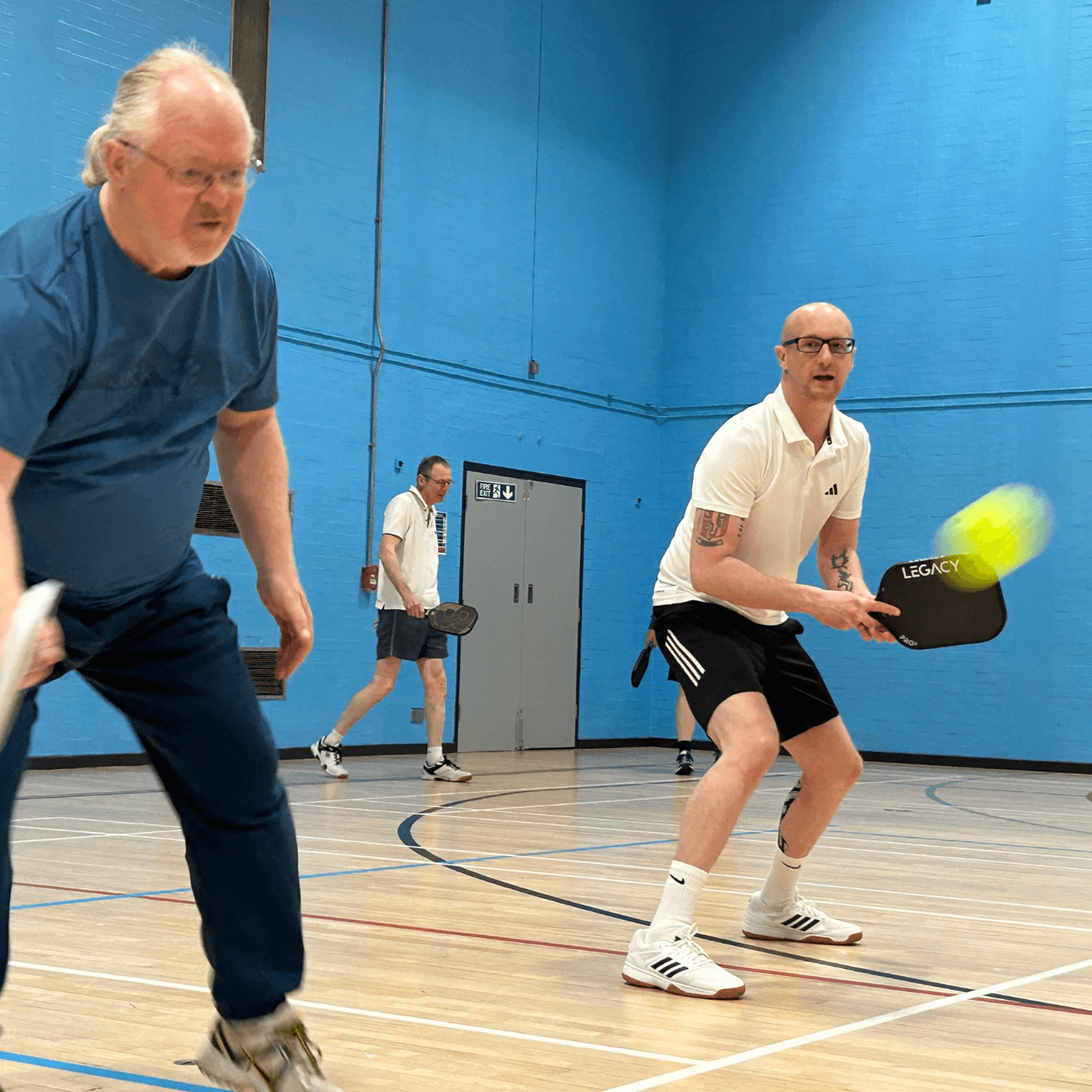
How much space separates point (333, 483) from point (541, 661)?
10.6 feet

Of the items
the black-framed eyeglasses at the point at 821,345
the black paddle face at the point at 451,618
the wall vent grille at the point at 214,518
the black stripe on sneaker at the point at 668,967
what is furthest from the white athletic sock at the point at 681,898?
the wall vent grille at the point at 214,518

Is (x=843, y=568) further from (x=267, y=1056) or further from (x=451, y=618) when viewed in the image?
(x=451, y=618)

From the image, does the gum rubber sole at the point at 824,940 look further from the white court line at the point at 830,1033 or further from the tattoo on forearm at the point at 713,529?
the tattoo on forearm at the point at 713,529

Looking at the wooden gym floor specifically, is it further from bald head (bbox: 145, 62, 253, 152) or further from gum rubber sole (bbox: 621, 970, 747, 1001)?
bald head (bbox: 145, 62, 253, 152)

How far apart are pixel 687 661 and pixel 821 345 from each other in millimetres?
947

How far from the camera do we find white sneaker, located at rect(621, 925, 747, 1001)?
12.1 feet

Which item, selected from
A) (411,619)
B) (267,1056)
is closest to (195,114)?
(267,1056)

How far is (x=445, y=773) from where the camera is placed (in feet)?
34.5

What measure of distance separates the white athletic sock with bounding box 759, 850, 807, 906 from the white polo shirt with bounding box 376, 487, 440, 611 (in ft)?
20.3

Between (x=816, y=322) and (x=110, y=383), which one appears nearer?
(x=110, y=383)

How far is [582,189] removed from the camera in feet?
49.3

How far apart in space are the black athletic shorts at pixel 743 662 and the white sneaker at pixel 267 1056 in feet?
5.89

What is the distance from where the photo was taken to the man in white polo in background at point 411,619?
10305mm

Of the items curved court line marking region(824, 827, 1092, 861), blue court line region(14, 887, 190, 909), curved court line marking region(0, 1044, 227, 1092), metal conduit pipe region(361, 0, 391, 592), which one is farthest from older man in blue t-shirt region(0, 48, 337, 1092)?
metal conduit pipe region(361, 0, 391, 592)
